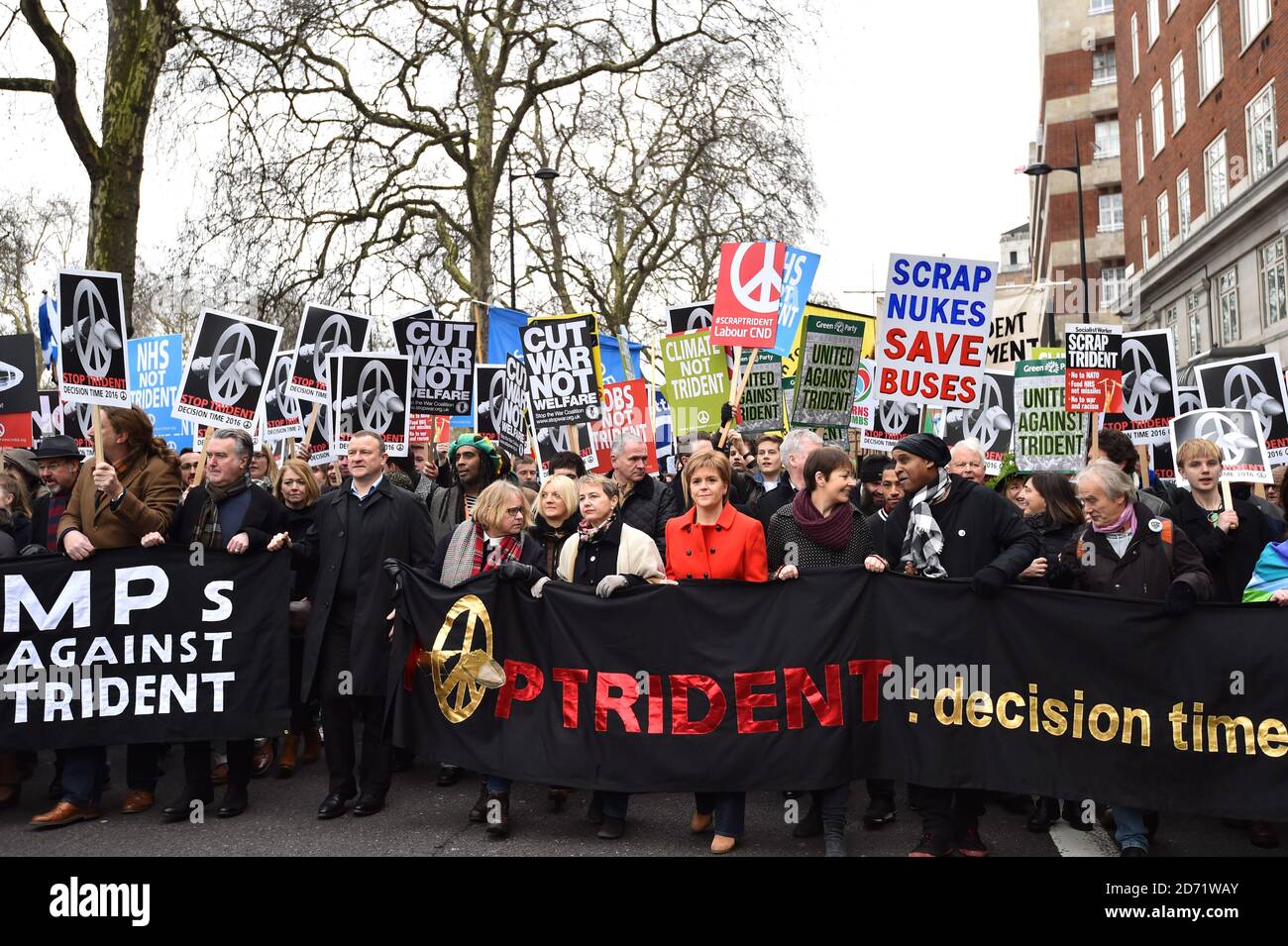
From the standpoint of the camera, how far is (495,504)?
20.8 ft

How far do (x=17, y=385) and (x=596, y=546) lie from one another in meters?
6.48

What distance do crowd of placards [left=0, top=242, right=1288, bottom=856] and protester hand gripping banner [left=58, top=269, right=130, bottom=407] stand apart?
0.02 m

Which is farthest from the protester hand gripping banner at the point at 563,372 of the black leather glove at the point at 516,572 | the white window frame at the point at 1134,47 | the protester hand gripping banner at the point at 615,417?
the white window frame at the point at 1134,47

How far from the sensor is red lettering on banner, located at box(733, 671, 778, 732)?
227 inches

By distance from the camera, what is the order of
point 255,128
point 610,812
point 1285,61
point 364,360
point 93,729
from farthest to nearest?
point 1285,61 → point 255,128 → point 364,360 → point 93,729 → point 610,812

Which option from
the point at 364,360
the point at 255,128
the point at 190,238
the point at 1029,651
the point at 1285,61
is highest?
the point at 1285,61

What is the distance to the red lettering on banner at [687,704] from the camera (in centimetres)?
581

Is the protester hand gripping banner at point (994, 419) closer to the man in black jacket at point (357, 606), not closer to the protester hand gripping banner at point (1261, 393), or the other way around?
the protester hand gripping banner at point (1261, 393)

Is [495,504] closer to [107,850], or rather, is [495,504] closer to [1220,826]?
[107,850]

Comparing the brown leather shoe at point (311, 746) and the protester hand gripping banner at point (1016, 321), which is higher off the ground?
the protester hand gripping banner at point (1016, 321)

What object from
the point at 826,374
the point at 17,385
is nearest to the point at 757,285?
the point at 826,374

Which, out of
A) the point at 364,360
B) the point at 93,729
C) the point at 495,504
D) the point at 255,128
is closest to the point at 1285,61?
the point at 255,128

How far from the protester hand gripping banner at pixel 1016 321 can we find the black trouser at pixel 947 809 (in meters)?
10.6

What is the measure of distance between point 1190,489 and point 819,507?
2.56 m
